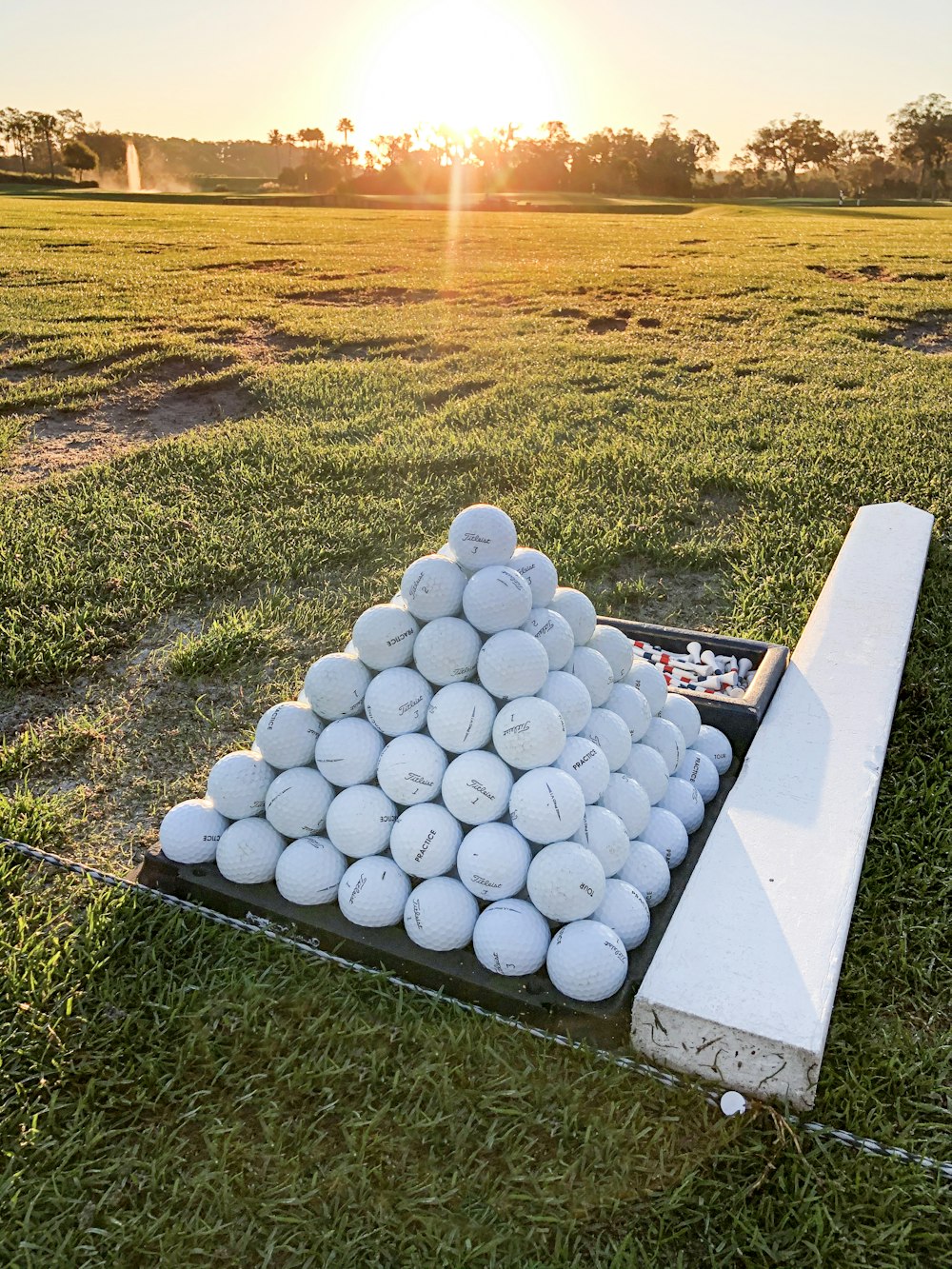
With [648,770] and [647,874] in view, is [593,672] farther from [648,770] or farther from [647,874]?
[647,874]

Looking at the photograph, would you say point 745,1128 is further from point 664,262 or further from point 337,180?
point 337,180

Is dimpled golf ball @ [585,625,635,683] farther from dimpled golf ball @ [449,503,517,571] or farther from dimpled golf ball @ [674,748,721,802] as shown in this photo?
dimpled golf ball @ [449,503,517,571]

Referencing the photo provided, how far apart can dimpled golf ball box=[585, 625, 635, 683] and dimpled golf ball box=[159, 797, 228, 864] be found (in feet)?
4.40

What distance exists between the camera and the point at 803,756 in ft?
A: 9.70

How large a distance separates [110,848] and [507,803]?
4.49ft

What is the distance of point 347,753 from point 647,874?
0.93 m

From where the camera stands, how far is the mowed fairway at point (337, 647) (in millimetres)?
1906

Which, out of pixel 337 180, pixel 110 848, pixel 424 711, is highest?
pixel 337 180

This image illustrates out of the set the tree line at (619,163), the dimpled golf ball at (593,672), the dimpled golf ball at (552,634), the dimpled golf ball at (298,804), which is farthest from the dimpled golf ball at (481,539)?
the tree line at (619,163)

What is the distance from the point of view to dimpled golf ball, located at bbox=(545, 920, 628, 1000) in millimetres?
2279

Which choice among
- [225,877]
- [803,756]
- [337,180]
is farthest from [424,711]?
[337,180]

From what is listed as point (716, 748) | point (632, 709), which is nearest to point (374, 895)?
point (632, 709)

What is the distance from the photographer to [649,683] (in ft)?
10.2

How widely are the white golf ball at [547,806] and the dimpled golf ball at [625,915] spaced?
20 cm
